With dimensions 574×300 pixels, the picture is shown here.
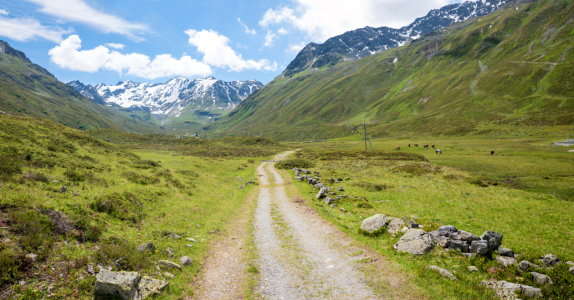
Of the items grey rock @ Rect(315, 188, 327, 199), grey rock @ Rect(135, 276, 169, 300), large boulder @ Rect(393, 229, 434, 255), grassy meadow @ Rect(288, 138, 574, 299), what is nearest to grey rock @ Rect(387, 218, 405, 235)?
grassy meadow @ Rect(288, 138, 574, 299)

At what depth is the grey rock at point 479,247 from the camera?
37.9 feet

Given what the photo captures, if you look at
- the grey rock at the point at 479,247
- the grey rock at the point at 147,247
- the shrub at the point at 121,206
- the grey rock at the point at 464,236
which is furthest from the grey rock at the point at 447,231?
the shrub at the point at 121,206

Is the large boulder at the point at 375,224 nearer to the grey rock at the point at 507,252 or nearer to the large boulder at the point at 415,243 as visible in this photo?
the large boulder at the point at 415,243

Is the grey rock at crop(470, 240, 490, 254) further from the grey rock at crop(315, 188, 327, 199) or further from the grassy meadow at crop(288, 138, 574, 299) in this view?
the grey rock at crop(315, 188, 327, 199)

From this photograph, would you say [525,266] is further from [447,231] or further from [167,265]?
[167,265]

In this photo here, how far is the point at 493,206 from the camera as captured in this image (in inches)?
865

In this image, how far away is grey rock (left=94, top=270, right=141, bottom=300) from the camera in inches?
310

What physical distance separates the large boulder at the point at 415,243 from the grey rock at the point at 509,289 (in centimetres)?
306

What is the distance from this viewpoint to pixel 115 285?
7.89 m

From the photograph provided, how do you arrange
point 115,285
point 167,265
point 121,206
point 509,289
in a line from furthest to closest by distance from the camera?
point 121,206, point 167,265, point 509,289, point 115,285

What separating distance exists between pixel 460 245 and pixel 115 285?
16127mm

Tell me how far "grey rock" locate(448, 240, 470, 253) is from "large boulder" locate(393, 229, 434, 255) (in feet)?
3.26

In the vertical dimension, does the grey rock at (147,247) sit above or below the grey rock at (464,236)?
above

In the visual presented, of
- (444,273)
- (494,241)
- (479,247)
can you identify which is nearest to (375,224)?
(479,247)
